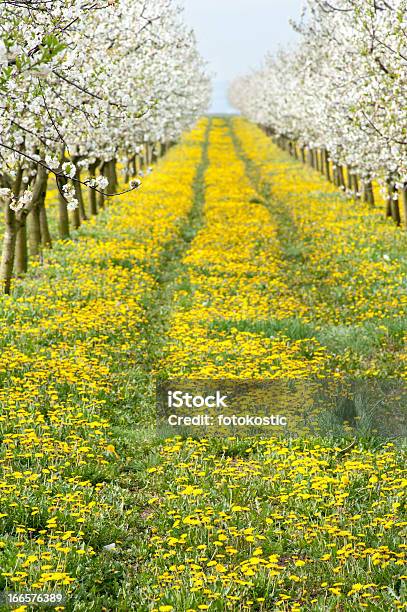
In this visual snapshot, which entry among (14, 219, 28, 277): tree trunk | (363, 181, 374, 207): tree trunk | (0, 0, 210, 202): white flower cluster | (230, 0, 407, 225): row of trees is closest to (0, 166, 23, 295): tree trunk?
(0, 0, 210, 202): white flower cluster

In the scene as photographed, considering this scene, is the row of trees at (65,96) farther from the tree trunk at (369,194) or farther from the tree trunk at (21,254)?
the tree trunk at (369,194)

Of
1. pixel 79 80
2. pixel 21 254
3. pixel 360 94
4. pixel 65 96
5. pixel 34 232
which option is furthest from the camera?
pixel 34 232

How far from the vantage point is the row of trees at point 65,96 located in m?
7.69

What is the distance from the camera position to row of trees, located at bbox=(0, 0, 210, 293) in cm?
769

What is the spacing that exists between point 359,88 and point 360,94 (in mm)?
2847

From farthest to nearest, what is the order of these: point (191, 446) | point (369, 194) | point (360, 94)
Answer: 1. point (369, 194)
2. point (360, 94)
3. point (191, 446)

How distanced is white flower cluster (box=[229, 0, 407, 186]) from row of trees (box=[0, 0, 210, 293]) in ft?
15.4

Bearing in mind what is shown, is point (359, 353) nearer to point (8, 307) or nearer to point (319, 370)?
point (319, 370)

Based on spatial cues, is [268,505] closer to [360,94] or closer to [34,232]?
[360,94]

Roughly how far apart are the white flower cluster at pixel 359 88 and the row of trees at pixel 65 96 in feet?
15.4

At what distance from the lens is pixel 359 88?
19844 millimetres

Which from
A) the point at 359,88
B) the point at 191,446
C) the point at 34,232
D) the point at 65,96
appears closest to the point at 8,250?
the point at 65,96

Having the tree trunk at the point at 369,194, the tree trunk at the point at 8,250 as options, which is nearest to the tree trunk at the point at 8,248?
the tree trunk at the point at 8,250

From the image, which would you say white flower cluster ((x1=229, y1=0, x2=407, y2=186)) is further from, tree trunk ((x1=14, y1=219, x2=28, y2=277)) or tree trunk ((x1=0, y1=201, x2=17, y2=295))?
A: tree trunk ((x1=14, y1=219, x2=28, y2=277))
